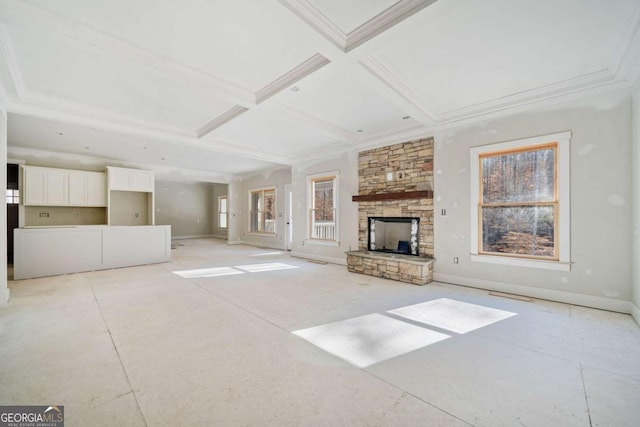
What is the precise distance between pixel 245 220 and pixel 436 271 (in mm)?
7987

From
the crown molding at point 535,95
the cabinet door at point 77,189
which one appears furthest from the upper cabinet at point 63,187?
the crown molding at point 535,95

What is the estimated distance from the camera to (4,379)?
6.11ft

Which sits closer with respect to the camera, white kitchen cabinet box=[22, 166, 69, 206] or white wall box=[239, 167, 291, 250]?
white kitchen cabinet box=[22, 166, 69, 206]

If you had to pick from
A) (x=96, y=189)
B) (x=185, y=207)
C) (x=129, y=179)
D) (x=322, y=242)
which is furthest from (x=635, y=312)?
(x=185, y=207)

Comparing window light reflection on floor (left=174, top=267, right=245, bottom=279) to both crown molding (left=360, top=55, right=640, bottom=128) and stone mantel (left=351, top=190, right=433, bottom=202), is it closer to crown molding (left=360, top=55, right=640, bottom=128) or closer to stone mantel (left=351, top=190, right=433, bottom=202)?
stone mantel (left=351, top=190, right=433, bottom=202)

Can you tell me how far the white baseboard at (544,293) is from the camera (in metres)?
3.26

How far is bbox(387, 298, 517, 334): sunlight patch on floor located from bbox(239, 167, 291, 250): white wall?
631 cm

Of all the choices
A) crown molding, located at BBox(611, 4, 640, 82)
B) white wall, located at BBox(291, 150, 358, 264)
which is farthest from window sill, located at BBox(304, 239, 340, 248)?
crown molding, located at BBox(611, 4, 640, 82)

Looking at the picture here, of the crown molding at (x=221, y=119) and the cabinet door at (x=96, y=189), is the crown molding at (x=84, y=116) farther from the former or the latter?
the cabinet door at (x=96, y=189)

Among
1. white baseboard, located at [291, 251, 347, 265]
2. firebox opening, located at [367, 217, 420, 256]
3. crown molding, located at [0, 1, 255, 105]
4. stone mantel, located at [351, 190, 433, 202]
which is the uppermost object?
crown molding, located at [0, 1, 255, 105]

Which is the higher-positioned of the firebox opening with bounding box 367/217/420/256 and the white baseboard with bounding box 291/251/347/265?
the firebox opening with bounding box 367/217/420/256

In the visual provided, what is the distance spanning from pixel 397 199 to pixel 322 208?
9.88 ft

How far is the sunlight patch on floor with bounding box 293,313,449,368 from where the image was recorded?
223 centimetres

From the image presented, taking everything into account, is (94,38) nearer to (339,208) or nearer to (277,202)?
(339,208)
